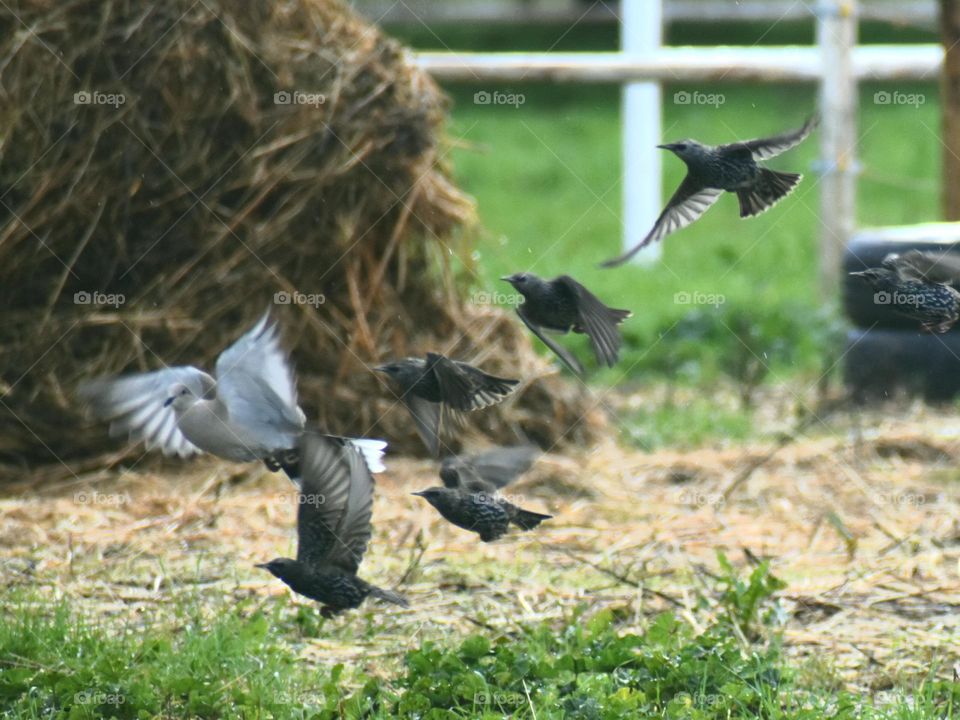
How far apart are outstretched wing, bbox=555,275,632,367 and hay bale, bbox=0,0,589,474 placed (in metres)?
2.39

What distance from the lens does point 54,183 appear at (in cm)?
546

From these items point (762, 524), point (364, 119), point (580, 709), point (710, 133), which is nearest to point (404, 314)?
point (364, 119)

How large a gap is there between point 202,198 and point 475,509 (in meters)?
2.65

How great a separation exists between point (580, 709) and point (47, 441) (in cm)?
318

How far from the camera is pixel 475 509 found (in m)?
3.49

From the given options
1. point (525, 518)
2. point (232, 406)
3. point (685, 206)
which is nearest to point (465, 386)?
point (525, 518)

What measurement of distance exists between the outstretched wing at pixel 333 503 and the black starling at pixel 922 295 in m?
1.23

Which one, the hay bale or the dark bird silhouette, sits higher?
the hay bale

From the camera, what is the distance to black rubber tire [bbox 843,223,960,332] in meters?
7.01

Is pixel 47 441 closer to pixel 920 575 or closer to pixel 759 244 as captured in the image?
pixel 920 575

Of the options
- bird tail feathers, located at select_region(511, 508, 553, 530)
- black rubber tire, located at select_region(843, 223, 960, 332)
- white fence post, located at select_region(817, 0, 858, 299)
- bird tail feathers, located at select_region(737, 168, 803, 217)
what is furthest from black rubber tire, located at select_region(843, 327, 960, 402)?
bird tail feathers, located at select_region(511, 508, 553, 530)

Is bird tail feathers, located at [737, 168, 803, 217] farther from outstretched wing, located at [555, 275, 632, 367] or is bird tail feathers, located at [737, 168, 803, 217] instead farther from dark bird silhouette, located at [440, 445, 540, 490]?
dark bird silhouette, located at [440, 445, 540, 490]

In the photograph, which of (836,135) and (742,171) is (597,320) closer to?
(742,171)

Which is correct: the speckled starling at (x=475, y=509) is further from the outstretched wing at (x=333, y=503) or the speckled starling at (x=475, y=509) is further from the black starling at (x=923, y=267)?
the black starling at (x=923, y=267)
